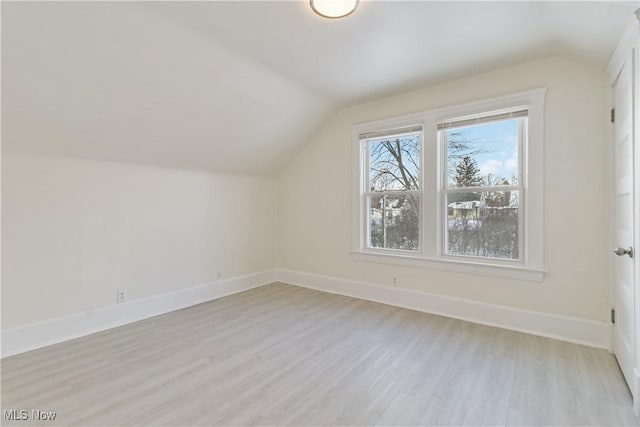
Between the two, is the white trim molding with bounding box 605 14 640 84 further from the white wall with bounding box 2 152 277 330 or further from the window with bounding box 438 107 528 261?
the white wall with bounding box 2 152 277 330

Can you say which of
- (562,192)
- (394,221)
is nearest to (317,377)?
(394,221)

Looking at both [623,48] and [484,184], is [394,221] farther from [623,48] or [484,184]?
[623,48]

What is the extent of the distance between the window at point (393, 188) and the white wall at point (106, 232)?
191cm

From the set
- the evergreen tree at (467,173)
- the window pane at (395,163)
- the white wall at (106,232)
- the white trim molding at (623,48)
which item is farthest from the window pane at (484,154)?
the white wall at (106,232)

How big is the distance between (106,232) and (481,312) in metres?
4.01

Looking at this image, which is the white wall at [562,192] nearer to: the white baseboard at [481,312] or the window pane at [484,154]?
the white baseboard at [481,312]

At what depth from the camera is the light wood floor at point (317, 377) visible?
5.86ft

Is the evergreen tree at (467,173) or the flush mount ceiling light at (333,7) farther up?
the flush mount ceiling light at (333,7)

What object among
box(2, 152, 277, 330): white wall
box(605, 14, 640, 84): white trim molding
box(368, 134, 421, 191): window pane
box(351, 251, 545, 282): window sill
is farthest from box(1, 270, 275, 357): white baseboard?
box(605, 14, 640, 84): white trim molding

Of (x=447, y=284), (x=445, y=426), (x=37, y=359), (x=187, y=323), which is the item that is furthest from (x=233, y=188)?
(x=445, y=426)

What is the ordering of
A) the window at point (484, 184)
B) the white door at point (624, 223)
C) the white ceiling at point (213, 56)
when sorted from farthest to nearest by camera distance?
the window at point (484, 184), the white ceiling at point (213, 56), the white door at point (624, 223)

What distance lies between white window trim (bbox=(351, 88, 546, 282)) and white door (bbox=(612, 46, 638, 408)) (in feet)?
1.80

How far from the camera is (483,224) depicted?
3283 millimetres

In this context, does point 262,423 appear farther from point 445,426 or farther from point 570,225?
point 570,225
